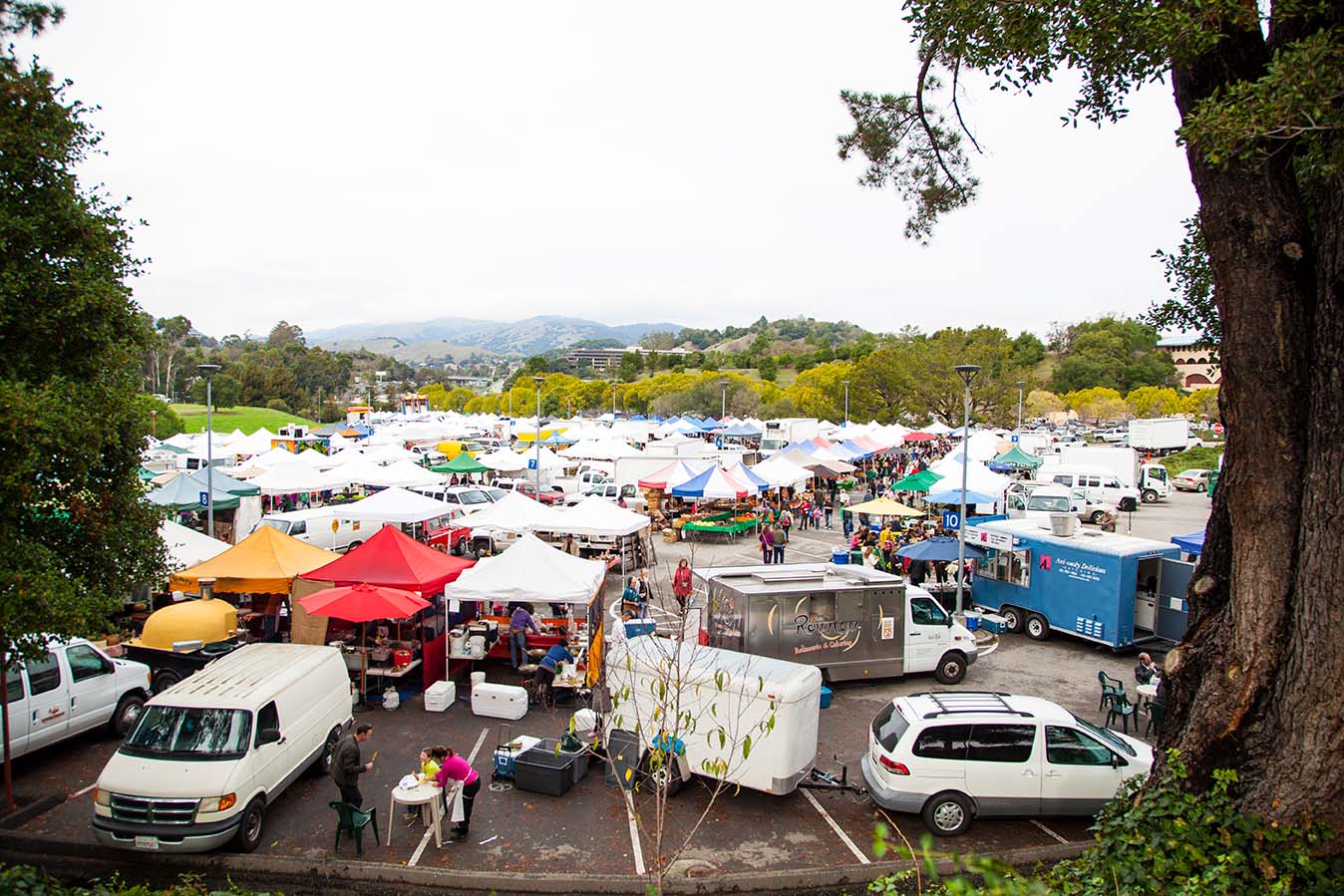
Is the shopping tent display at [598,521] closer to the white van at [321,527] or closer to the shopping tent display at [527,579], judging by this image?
the shopping tent display at [527,579]

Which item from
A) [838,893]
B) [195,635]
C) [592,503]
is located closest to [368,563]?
[195,635]

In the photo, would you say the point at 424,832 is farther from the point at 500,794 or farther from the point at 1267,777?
the point at 1267,777

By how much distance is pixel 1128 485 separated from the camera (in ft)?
112

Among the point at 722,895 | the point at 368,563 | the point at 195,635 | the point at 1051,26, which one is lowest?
the point at 722,895

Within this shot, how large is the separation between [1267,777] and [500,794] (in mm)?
7358

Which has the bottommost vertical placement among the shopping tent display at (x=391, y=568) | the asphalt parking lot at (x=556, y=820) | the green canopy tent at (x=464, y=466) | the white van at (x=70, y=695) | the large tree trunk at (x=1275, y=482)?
the asphalt parking lot at (x=556, y=820)

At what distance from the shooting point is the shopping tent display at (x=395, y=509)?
20062 mm

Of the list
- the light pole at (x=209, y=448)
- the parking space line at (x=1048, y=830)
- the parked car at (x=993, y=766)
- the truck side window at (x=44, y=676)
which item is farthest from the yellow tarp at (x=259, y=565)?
the parking space line at (x=1048, y=830)

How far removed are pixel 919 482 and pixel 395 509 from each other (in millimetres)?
16891

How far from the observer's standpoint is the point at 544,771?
920 centimetres

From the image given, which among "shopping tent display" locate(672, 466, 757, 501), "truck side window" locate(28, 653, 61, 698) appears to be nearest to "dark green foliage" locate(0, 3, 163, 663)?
"truck side window" locate(28, 653, 61, 698)

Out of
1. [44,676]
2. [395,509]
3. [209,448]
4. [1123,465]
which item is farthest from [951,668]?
[1123,465]

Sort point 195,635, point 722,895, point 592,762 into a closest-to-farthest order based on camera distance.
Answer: point 722,895 → point 592,762 → point 195,635

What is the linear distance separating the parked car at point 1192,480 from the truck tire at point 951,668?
34000 millimetres
